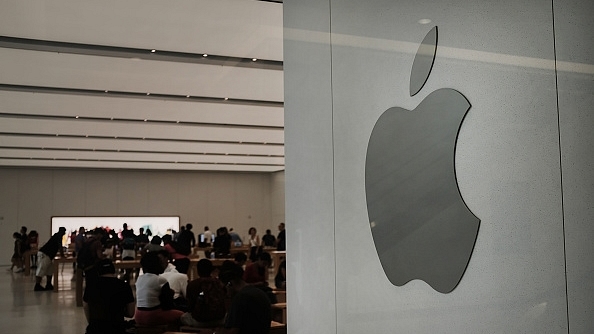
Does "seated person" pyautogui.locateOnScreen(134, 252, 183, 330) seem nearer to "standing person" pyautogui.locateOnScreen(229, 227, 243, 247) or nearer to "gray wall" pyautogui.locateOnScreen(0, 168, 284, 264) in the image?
"standing person" pyautogui.locateOnScreen(229, 227, 243, 247)

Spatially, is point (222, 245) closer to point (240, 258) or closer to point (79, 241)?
point (240, 258)

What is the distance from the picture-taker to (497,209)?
344 centimetres

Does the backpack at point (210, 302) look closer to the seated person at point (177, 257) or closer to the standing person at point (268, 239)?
the seated person at point (177, 257)

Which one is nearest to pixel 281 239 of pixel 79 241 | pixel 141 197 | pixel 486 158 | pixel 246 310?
pixel 246 310

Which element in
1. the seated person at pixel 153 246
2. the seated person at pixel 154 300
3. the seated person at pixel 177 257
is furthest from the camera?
the seated person at pixel 153 246

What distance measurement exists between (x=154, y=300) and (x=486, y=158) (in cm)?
452

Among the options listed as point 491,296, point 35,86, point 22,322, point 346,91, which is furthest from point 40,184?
point 491,296

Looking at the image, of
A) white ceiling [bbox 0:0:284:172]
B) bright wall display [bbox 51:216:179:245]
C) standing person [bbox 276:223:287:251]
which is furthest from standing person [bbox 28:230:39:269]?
standing person [bbox 276:223:287:251]

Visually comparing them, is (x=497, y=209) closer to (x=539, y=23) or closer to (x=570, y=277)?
(x=570, y=277)

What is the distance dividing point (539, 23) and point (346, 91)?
7.23ft

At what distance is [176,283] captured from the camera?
22.8 feet

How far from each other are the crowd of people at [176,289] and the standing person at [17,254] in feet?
3.98

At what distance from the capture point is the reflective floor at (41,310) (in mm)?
7134

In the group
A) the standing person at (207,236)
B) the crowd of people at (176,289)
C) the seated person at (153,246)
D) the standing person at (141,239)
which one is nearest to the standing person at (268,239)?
the crowd of people at (176,289)
